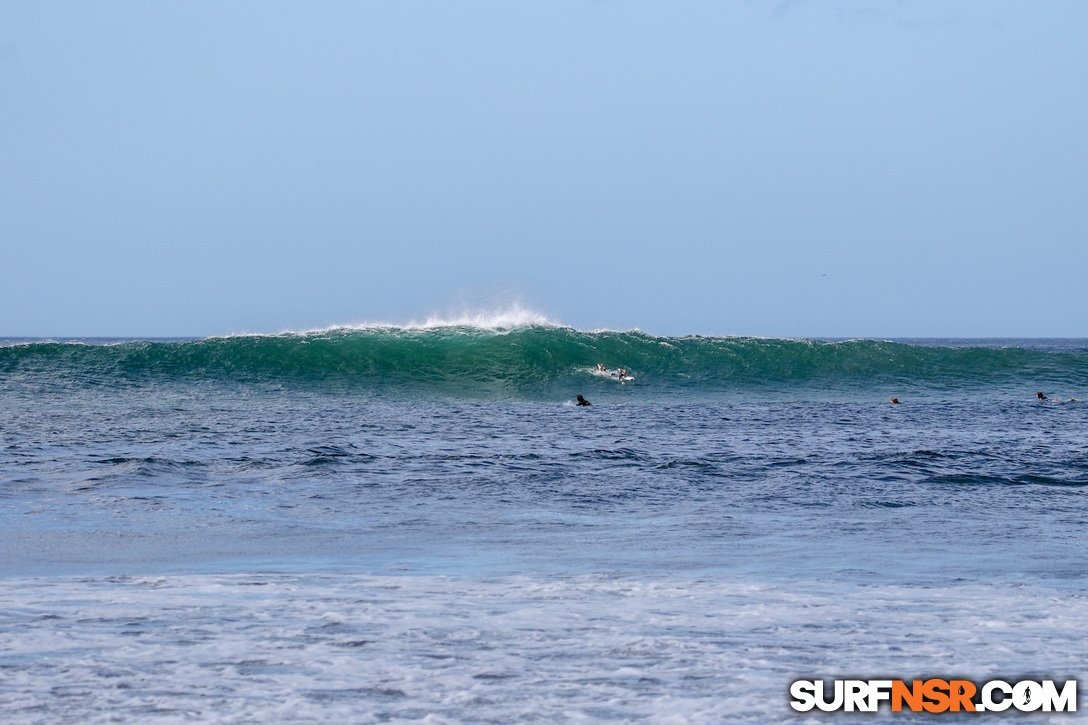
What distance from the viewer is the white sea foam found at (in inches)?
129

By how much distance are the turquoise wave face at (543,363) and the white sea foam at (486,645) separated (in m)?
19.8

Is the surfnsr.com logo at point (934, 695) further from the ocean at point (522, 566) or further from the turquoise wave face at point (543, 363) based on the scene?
the turquoise wave face at point (543, 363)

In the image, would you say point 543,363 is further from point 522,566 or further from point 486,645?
point 486,645

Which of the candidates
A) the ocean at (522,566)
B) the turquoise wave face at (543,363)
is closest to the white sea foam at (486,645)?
the ocean at (522,566)

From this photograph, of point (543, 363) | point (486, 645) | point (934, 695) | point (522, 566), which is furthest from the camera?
point (543, 363)

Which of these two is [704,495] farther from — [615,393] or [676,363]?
[676,363]

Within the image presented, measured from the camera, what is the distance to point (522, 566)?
18.7 feet

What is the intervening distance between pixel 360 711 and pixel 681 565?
2926 mm

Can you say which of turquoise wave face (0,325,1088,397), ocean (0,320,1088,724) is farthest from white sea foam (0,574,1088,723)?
turquoise wave face (0,325,1088,397)

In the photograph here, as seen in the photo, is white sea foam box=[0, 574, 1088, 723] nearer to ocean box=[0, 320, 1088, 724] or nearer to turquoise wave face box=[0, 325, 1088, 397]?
ocean box=[0, 320, 1088, 724]

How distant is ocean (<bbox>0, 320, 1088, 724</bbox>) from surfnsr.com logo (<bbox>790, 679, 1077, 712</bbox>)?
0.08 metres

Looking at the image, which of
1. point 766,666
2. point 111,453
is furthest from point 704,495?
point 111,453

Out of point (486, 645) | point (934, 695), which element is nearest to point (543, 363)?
point (486, 645)

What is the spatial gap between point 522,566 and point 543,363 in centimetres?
2269
